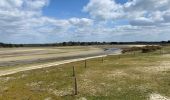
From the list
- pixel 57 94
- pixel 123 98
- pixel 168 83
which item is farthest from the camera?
pixel 168 83

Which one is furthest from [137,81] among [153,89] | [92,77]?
[92,77]

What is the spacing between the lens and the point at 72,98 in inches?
697

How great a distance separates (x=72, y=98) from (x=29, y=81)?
8146 millimetres

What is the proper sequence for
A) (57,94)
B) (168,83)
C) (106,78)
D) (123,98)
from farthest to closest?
1. (106,78)
2. (168,83)
3. (57,94)
4. (123,98)

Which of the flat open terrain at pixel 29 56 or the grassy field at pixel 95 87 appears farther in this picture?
the flat open terrain at pixel 29 56

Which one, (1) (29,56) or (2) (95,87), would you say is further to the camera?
(1) (29,56)

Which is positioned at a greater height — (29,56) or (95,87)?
(95,87)

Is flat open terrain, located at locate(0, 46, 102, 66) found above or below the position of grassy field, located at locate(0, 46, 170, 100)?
below

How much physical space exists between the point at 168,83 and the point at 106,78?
5.56 meters

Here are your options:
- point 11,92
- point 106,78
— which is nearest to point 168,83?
point 106,78

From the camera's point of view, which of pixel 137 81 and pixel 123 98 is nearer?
pixel 123 98

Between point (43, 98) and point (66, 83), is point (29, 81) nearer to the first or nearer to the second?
point (66, 83)

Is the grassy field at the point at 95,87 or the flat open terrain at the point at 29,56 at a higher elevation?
the grassy field at the point at 95,87

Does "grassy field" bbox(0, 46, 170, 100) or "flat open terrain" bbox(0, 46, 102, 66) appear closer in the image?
"grassy field" bbox(0, 46, 170, 100)
